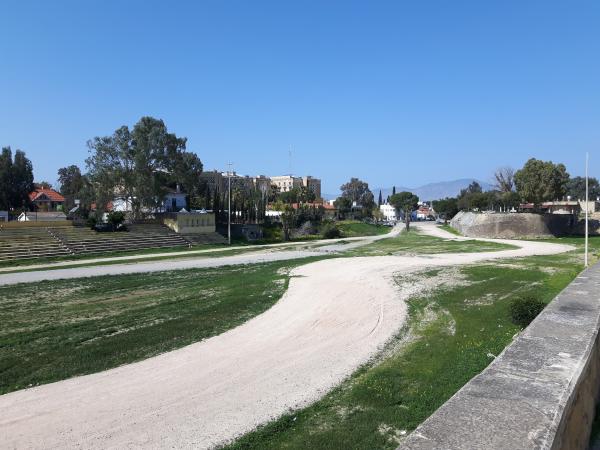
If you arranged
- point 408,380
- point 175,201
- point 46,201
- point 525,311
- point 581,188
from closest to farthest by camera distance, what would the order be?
1. point 408,380
2. point 525,311
3. point 175,201
4. point 46,201
5. point 581,188

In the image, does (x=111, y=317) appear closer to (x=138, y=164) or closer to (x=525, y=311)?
(x=525, y=311)

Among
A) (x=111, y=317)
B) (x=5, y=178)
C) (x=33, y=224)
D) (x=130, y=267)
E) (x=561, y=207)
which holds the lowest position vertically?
(x=130, y=267)

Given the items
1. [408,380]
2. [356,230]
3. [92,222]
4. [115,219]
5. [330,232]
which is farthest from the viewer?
[356,230]

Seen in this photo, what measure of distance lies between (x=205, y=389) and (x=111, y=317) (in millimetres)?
8052

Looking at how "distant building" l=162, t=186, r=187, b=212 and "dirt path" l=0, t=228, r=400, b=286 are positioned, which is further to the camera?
"distant building" l=162, t=186, r=187, b=212

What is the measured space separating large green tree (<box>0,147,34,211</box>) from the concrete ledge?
7278cm

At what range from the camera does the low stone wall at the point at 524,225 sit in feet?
196

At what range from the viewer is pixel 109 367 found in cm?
1019

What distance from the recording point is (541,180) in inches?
Answer: 2608

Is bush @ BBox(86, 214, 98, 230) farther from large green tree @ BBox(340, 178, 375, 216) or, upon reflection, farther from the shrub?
large green tree @ BBox(340, 178, 375, 216)

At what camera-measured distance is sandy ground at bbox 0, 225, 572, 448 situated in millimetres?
7047

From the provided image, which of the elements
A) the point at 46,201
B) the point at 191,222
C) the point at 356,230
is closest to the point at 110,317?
the point at 191,222

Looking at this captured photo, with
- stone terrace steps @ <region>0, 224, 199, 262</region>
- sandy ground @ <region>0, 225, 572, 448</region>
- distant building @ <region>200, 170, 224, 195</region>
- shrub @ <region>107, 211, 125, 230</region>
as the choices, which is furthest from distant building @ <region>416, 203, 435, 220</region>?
sandy ground @ <region>0, 225, 572, 448</region>

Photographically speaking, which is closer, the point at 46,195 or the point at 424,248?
the point at 424,248
